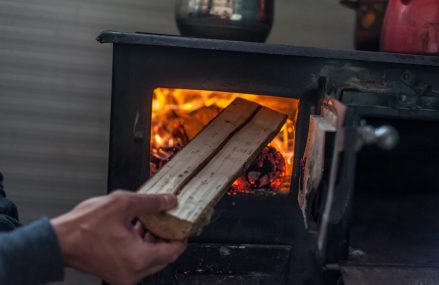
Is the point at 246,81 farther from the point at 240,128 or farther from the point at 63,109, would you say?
the point at 63,109

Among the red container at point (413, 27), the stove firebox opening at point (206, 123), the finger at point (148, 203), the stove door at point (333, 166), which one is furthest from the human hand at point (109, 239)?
the red container at point (413, 27)

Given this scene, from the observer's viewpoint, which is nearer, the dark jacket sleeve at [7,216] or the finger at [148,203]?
the finger at [148,203]

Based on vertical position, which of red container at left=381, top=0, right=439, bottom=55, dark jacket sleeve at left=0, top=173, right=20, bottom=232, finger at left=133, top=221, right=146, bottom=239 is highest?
red container at left=381, top=0, right=439, bottom=55

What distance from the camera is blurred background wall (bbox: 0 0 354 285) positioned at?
6.63 feet

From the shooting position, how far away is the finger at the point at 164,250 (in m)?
1.09

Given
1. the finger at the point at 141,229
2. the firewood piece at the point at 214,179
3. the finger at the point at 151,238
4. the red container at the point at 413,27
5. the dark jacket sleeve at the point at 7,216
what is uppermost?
the red container at the point at 413,27

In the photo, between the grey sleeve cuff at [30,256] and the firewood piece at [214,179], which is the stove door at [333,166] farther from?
the grey sleeve cuff at [30,256]

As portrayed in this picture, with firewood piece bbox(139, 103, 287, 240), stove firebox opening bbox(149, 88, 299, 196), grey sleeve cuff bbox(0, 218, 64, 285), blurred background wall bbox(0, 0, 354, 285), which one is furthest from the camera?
blurred background wall bbox(0, 0, 354, 285)

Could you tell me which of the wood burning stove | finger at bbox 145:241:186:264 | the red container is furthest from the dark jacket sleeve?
the red container

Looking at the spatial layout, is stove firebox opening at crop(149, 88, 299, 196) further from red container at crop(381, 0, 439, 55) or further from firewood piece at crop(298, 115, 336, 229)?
red container at crop(381, 0, 439, 55)

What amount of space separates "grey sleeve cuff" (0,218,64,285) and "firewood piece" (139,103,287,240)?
21cm

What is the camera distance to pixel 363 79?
1.51 metres

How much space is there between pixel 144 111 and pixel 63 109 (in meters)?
0.70

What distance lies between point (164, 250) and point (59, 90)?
116cm
